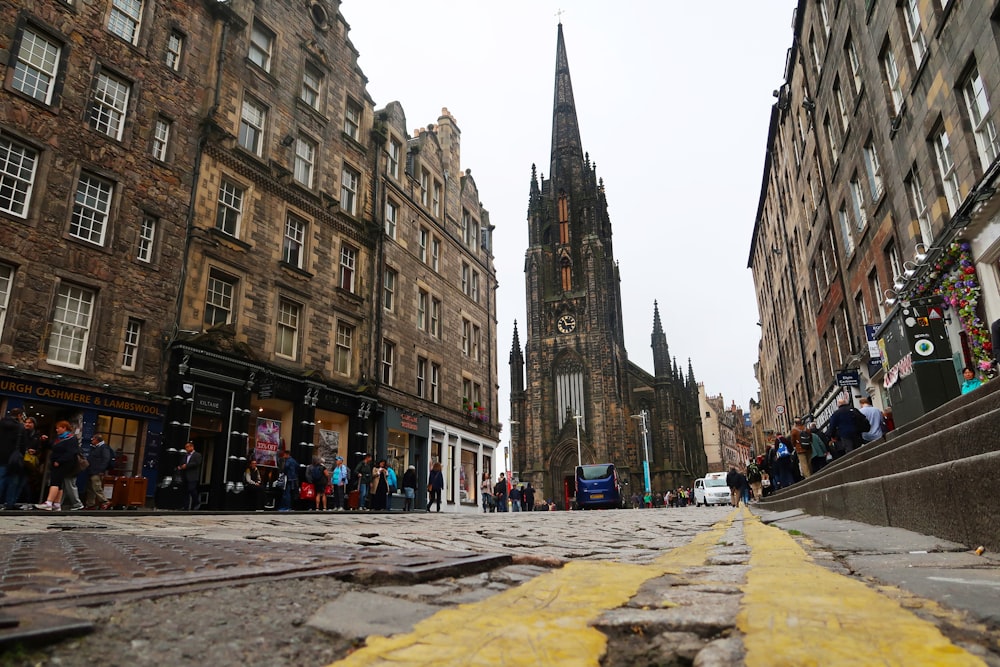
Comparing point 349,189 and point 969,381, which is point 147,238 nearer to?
point 349,189

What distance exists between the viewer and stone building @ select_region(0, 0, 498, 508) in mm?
14094

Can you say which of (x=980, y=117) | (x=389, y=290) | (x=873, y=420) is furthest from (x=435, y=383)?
(x=980, y=117)

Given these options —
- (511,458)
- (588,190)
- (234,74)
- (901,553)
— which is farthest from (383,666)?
(588,190)

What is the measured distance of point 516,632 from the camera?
5.83ft

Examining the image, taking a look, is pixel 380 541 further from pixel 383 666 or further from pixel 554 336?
pixel 554 336

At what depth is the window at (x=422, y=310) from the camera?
1057 inches

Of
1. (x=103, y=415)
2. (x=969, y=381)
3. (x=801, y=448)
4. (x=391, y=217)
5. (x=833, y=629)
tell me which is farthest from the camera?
(x=391, y=217)

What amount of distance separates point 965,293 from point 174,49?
769 inches

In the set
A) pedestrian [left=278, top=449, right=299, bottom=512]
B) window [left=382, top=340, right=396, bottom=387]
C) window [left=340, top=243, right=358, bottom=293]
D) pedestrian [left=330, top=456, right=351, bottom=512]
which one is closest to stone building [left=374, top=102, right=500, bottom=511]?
window [left=382, top=340, right=396, bottom=387]

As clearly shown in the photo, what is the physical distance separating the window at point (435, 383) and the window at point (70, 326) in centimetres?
1425

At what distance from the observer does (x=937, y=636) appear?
1.57 m

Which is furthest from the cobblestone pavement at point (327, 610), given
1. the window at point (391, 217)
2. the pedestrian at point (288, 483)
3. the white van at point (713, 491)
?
the white van at point (713, 491)

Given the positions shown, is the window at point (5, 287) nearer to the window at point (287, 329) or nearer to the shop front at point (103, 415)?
the shop front at point (103, 415)

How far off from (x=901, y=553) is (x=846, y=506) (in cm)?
374
